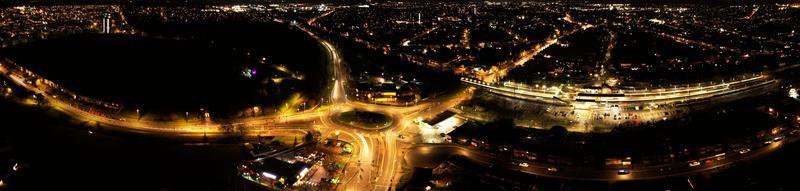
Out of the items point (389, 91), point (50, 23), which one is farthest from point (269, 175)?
point (50, 23)

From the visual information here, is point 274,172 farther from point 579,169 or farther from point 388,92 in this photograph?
point 388,92

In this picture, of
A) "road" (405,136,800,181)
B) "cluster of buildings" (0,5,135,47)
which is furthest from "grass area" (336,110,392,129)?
"cluster of buildings" (0,5,135,47)

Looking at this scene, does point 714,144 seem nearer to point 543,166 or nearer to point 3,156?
point 543,166

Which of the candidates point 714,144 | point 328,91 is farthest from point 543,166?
point 328,91

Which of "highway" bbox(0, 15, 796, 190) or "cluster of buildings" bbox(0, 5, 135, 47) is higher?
"cluster of buildings" bbox(0, 5, 135, 47)

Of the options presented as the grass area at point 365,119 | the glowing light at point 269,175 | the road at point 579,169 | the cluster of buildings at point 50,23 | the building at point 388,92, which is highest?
the cluster of buildings at point 50,23

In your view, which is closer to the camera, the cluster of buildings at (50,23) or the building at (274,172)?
the building at (274,172)

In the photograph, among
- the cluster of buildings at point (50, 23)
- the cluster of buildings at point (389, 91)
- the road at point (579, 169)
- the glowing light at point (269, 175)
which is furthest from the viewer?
the cluster of buildings at point (50, 23)

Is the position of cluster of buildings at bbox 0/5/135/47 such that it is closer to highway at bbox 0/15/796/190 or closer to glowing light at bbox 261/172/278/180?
highway at bbox 0/15/796/190

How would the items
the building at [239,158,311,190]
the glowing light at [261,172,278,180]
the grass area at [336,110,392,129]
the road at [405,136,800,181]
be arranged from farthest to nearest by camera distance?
the grass area at [336,110,392,129]
the road at [405,136,800,181]
the glowing light at [261,172,278,180]
the building at [239,158,311,190]

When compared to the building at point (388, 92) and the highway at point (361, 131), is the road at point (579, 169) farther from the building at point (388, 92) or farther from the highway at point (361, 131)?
the building at point (388, 92)

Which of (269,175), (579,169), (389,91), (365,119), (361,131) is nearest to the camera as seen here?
(269,175)

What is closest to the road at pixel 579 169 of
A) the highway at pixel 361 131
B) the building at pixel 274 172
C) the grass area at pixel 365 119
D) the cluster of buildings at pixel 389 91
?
the highway at pixel 361 131
